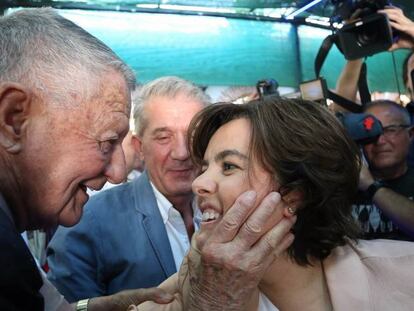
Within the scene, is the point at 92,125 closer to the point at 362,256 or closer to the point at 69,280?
the point at 69,280

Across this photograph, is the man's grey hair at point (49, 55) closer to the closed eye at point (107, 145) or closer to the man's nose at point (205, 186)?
the closed eye at point (107, 145)

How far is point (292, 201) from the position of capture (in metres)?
1.34

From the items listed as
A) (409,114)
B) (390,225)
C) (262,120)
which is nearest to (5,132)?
(262,120)

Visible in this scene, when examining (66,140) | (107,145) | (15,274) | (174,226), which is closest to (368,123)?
(174,226)

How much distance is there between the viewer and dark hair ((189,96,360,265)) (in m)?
1.32

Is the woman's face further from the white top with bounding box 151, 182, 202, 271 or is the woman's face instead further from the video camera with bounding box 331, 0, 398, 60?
the video camera with bounding box 331, 0, 398, 60

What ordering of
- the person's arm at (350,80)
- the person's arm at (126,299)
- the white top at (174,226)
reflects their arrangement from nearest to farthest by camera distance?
the person's arm at (126,299)
the white top at (174,226)
the person's arm at (350,80)

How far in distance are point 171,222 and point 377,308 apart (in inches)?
34.8

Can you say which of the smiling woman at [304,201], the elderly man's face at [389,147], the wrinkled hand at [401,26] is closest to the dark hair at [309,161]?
the smiling woman at [304,201]

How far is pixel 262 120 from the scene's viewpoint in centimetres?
137

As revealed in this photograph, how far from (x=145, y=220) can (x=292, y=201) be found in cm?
63

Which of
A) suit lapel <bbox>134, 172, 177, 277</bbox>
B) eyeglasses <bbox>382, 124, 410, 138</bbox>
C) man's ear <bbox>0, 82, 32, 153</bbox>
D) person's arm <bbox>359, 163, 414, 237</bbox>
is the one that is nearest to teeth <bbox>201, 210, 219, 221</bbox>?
suit lapel <bbox>134, 172, 177, 277</bbox>

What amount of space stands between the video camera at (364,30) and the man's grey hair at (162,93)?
3.22ft

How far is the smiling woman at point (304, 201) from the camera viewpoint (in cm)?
127
